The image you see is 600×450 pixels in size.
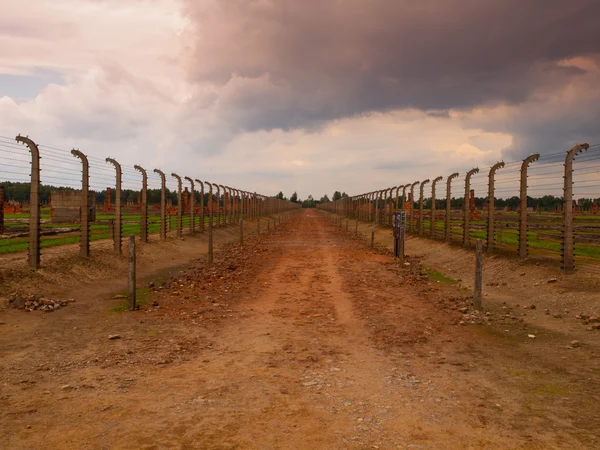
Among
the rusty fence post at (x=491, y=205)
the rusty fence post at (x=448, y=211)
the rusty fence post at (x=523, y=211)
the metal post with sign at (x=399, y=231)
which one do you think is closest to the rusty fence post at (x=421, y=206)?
the rusty fence post at (x=448, y=211)

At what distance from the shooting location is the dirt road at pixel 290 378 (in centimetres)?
430

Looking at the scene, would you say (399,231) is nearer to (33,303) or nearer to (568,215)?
(568,215)

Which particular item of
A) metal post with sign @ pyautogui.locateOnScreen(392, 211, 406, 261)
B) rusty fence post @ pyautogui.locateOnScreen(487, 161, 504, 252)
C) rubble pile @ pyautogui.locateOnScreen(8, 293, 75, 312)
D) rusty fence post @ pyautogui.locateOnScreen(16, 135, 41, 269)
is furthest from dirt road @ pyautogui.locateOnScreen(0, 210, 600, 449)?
metal post with sign @ pyautogui.locateOnScreen(392, 211, 406, 261)

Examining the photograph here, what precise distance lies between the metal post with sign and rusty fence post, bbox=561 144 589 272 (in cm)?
699

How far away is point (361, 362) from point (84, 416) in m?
3.60

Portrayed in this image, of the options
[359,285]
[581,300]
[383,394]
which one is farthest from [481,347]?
[359,285]

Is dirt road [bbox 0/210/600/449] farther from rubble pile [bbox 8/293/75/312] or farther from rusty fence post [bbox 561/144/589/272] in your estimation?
rusty fence post [bbox 561/144/589/272]

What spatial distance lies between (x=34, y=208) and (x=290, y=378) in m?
9.99

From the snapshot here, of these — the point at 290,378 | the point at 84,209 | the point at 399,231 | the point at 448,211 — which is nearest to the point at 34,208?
the point at 84,209

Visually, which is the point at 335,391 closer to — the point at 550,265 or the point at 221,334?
the point at 221,334

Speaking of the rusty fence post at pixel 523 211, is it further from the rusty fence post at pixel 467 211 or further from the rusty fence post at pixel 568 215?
the rusty fence post at pixel 467 211

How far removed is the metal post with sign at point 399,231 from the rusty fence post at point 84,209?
12.0m

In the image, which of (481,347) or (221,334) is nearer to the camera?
(481,347)

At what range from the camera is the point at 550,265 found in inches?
507
